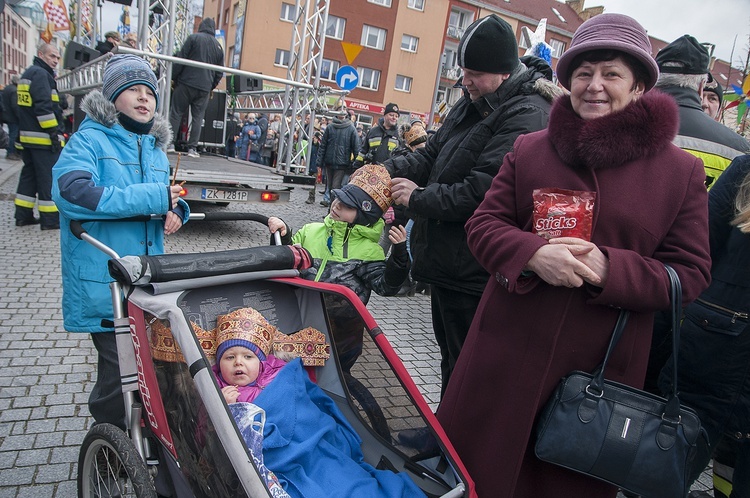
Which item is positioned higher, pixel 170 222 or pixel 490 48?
pixel 490 48

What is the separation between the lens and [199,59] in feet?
26.4

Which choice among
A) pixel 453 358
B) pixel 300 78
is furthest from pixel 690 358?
pixel 300 78

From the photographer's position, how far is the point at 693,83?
114 inches

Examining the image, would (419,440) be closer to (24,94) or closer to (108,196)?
(108,196)

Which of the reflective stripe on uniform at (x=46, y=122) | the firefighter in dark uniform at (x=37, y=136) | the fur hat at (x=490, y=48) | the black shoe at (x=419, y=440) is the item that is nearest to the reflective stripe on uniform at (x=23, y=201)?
the firefighter in dark uniform at (x=37, y=136)

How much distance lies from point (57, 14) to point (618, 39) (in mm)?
14961

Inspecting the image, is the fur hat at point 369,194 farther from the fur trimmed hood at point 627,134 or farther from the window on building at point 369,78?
the window on building at point 369,78

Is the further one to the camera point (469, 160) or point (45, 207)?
point (45, 207)

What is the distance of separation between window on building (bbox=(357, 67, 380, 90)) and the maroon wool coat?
122ft

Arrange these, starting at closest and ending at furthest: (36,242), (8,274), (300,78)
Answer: (8,274) < (36,242) < (300,78)

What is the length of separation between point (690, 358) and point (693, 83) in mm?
1656

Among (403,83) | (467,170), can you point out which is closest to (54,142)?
(467,170)

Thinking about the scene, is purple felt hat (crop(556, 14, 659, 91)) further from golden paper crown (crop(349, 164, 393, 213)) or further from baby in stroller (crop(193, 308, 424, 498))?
baby in stroller (crop(193, 308, 424, 498))

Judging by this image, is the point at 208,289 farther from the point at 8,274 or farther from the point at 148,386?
the point at 8,274
